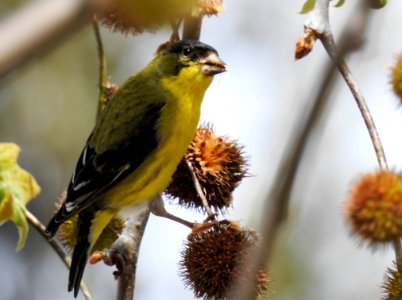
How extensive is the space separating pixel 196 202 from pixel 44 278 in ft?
16.9

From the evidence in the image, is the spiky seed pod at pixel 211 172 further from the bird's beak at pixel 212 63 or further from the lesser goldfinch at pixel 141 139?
the bird's beak at pixel 212 63

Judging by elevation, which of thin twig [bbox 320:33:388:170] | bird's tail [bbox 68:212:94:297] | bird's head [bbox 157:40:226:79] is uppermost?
bird's head [bbox 157:40:226:79]

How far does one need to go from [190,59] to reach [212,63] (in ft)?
0.39

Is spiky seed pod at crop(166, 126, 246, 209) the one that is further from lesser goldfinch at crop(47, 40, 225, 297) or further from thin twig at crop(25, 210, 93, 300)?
thin twig at crop(25, 210, 93, 300)

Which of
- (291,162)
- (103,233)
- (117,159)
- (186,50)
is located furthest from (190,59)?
(291,162)

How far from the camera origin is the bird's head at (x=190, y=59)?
3885 mm

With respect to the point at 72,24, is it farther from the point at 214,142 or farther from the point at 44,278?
the point at 44,278

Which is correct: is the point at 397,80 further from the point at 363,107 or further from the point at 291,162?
the point at 291,162

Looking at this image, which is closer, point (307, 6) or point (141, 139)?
point (307, 6)

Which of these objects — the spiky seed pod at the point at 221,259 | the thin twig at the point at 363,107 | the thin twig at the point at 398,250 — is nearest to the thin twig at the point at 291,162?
the thin twig at the point at 363,107

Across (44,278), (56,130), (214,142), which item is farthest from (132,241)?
(44,278)

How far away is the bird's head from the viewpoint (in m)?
3.89

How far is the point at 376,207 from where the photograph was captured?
93.6 inches

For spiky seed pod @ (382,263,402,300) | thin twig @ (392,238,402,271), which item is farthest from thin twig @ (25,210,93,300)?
thin twig @ (392,238,402,271)
